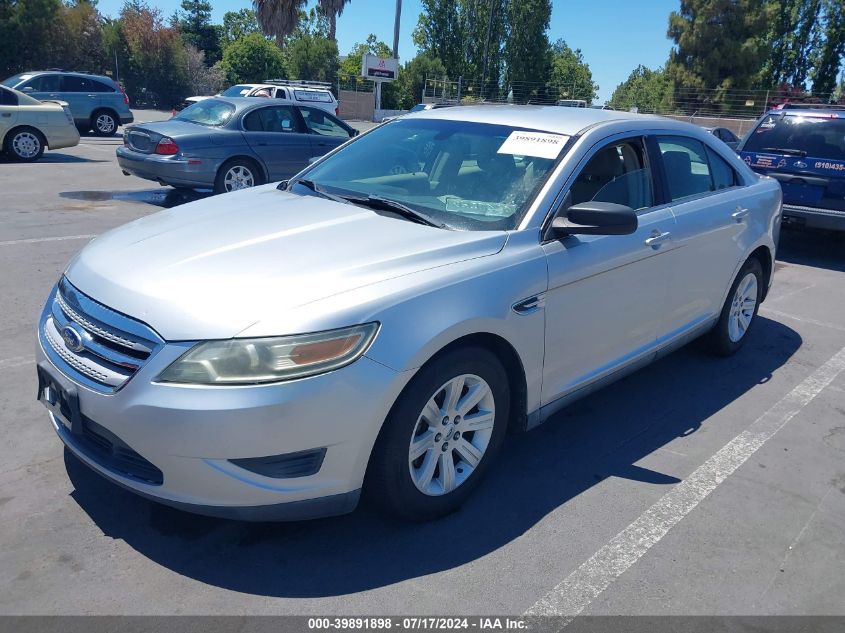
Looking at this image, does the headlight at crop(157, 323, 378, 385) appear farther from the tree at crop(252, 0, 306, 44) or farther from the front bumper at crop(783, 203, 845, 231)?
the tree at crop(252, 0, 306, 44)

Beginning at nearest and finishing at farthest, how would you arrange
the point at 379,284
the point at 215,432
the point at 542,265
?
the point at 215,432 → the point at 379,284 → the point at 542,265

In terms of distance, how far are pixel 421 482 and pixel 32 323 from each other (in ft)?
12.0

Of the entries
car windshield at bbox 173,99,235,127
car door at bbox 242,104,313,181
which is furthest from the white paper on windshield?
car windshield at bbox 173,99,235,127

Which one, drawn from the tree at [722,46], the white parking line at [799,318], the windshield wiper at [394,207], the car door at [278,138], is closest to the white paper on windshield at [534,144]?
the windshield wiper at [394,207]

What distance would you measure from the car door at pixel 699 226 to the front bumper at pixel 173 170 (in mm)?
7108

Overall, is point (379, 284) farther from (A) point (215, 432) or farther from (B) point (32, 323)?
(B) point (32, 323)

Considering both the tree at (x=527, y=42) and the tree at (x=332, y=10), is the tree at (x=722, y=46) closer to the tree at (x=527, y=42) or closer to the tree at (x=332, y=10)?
the tree at (x=527, y=42)

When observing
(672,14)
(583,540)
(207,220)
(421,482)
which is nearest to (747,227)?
(583,540)

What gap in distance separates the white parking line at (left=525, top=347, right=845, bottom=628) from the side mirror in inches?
52.4

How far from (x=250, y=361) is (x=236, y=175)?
843 cm

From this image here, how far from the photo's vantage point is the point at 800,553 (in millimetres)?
3227

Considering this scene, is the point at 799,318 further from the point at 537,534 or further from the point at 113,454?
the point at 113,454

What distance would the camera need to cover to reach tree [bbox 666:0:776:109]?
42.9 metres

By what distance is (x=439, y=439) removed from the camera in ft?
10.4
